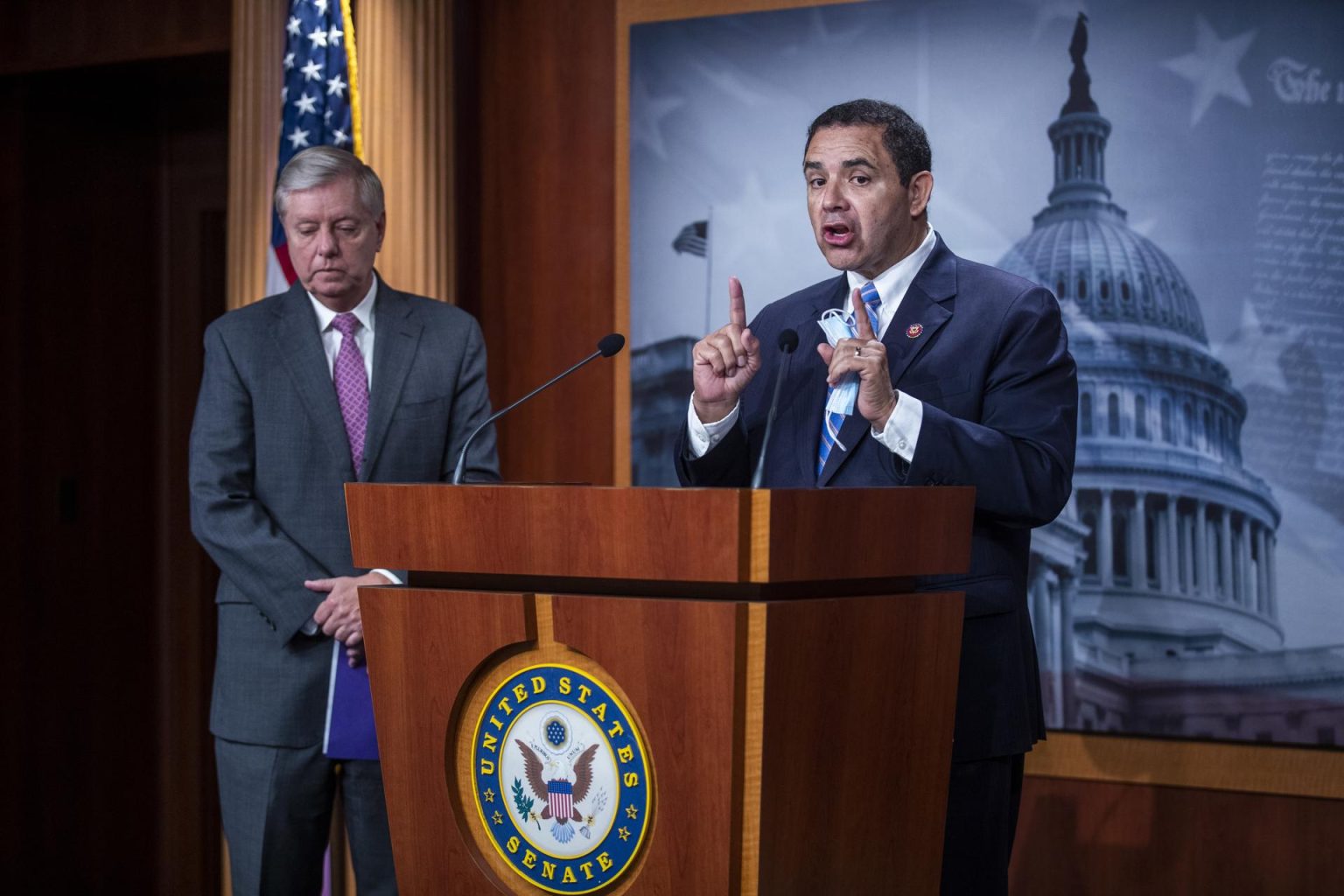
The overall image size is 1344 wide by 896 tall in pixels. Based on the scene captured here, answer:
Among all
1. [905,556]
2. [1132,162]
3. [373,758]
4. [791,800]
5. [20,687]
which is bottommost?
[20,687]

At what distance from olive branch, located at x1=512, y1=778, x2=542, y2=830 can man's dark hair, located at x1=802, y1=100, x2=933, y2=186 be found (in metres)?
1.09

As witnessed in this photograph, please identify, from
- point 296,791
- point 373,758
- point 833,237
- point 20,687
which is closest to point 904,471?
point 833,237

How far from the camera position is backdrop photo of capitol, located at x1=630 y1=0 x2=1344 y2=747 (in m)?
3.43

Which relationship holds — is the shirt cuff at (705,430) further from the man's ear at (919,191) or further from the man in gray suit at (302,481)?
the man in gray suit at (302,481)

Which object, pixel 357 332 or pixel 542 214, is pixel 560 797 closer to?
pixel 357 332

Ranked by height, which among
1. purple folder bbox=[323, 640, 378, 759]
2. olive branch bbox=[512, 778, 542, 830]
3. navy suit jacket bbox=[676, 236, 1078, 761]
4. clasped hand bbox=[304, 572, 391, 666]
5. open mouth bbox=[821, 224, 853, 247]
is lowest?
purple folder bbox=[323, 640, 378, 759]

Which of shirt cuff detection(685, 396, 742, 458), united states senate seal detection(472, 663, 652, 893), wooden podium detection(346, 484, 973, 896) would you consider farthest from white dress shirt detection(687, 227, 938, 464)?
united states senate seal detection(472, 663, 652, 893)

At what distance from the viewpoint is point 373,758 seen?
2.67m

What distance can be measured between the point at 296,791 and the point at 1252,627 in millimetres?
2292

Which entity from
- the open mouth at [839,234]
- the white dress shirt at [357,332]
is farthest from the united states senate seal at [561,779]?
the white dress shirt at [357,332]

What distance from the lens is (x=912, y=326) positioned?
213 centimetres

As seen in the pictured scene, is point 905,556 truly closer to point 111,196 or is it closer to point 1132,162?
point 1132,162

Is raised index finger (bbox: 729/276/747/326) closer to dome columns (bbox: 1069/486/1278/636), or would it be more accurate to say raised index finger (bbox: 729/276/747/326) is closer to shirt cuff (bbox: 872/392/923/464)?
shirt cuff (bbox: 872/392/923/464)

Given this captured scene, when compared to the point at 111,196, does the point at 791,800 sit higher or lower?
lower
